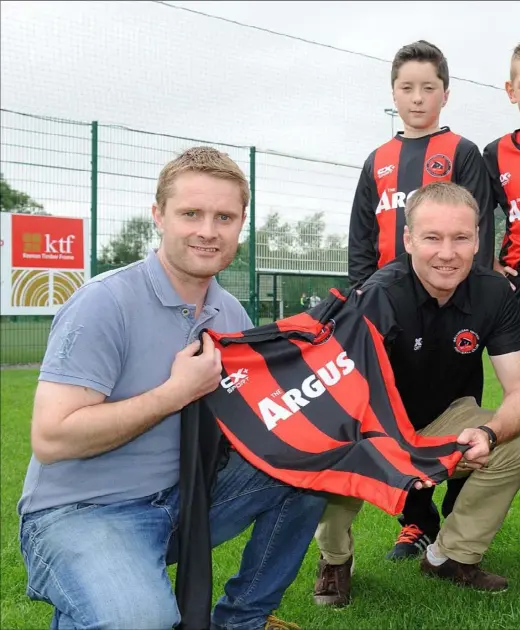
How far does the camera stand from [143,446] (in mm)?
2299

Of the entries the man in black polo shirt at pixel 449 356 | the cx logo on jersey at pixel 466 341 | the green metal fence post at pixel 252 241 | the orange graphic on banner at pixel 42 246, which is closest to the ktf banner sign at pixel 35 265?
the orange graphic on banner at pixel 42 246

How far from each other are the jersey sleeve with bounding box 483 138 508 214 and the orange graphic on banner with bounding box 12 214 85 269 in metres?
6.50

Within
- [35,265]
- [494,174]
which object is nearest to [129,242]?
[35,265]

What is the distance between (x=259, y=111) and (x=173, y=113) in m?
1.09

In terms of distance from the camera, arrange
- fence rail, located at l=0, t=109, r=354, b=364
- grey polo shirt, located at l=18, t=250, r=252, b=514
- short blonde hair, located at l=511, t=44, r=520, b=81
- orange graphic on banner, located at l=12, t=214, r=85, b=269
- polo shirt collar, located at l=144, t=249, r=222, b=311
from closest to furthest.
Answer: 1. grey polo shirt, located at l=18, t=250, r=252, b=514
2. polo shirt collar, located at l=144, t=249, r=222, b=311
3. short blonde hair, located at l=511, t=44, r=520, b=81
4. fence rail, located at l=0, t=109, r=354, b=364
5. orange graphic on banner, located at l=12, t=214, r=85, b=269

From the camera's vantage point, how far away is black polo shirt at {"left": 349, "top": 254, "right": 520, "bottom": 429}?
2.74 meters

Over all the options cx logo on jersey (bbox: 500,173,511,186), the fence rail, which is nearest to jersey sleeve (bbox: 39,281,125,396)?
cx logo on jersey (bbox: 500,173,511,186)

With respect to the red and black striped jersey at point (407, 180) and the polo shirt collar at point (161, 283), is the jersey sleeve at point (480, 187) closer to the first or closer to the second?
the red and black striped jersey at point (407, 180)

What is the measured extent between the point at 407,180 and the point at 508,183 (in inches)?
16.5

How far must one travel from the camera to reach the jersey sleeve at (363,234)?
11.6 ft

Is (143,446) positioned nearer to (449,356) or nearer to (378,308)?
(378,308)

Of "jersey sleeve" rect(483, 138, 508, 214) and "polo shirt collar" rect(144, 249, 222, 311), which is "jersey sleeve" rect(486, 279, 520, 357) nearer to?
"jersey sleeve" rect(483, 138, 508, 214)

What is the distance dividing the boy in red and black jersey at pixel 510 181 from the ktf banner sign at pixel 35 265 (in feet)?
21.6

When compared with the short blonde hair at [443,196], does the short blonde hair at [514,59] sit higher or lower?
higher
